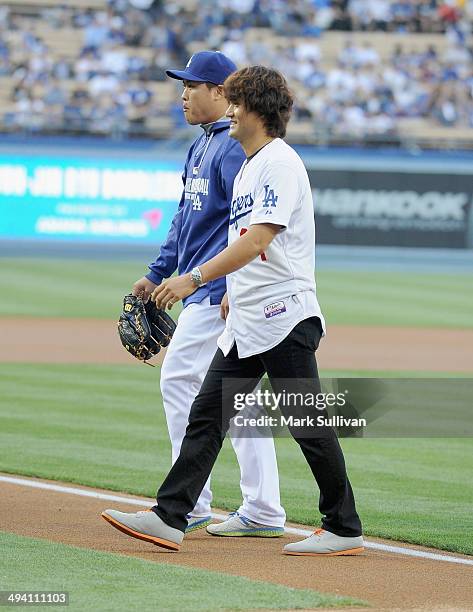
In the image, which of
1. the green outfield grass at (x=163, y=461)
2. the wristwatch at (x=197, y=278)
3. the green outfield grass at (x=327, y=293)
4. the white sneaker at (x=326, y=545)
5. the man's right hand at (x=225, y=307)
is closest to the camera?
the wristwatch at (x=197, y=278)

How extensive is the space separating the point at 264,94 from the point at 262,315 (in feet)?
3.16

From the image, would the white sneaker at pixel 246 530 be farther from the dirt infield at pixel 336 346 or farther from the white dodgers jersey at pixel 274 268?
the dirt infield at pixel 336 346

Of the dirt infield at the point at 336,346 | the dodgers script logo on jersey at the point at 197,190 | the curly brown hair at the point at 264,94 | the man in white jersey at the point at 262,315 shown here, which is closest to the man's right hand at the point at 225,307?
the man in white jersey at the point at 262,315

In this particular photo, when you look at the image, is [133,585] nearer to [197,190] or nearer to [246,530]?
[246,530]

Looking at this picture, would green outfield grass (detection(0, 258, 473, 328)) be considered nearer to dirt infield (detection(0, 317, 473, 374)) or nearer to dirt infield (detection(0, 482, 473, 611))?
dirt infield (detection(0, 317, 473, 374))

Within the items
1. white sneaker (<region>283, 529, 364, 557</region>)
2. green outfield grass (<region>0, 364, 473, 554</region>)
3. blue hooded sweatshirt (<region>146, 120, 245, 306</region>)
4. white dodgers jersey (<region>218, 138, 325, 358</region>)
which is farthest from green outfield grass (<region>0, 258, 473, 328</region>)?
white dodgers jersey (<region>218, 138, 325, 358</region>)

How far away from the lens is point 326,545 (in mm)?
5773

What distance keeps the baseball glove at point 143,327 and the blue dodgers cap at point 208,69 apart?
45.7 inches

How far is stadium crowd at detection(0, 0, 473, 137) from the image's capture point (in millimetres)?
28844

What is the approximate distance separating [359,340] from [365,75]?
16189mm

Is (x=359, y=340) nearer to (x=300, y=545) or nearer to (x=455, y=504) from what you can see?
(x=455, y=504)

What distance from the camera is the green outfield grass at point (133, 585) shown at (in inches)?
185

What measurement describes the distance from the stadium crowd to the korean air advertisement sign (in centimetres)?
171

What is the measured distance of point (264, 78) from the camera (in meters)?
5.57
